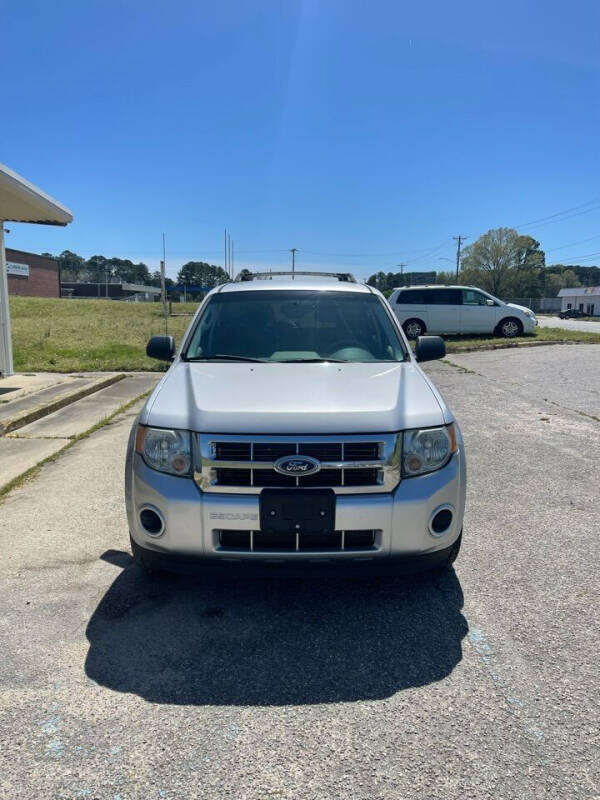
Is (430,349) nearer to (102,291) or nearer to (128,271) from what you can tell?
(102,291)

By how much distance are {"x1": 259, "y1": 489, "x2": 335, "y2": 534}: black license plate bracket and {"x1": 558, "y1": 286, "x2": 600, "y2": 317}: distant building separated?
288 ft

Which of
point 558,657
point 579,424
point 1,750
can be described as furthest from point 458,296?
point 1,750

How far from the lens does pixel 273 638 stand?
2859 mm

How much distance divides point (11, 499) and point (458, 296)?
1712 cm

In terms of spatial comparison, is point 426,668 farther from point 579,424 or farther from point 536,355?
point 536,355

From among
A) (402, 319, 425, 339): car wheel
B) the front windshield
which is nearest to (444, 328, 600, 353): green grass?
(402, 319, 425, 339): car wheel

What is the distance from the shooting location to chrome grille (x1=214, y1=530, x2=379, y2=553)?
282cm

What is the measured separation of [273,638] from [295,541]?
0.50 m

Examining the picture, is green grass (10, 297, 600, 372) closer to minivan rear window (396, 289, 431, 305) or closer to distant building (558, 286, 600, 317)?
minivan rear window (396, 289, 431, 305)

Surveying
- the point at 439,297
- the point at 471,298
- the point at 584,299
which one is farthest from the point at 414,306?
the point at 584,299

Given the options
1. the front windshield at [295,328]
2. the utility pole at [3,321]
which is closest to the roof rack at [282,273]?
the front windshield at [295,328]

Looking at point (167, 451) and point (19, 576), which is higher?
point (167, 451)

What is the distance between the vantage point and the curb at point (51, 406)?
7.18m

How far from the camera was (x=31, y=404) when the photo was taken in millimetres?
8492
